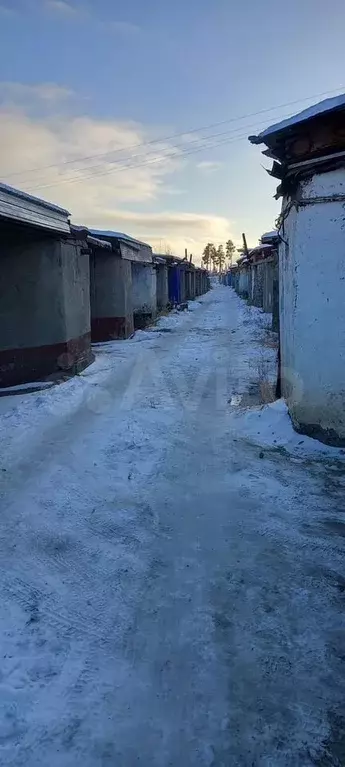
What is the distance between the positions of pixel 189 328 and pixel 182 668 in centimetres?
1854

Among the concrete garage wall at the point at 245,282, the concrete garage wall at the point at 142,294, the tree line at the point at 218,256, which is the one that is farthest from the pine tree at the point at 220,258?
the concrete garage wall at the point at 142,294

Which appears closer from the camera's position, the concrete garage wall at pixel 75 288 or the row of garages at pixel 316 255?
the row of garages at pixel 316 255

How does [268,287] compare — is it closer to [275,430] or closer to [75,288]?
[75,288]

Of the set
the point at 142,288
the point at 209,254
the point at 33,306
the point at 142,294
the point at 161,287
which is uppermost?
the point at 209,254

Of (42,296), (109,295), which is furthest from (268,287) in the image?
(42,296)

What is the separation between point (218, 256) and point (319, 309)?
153 metres

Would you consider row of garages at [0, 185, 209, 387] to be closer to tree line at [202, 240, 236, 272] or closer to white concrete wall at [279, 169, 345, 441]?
white concrete wall at [279, 169, 345, 441]

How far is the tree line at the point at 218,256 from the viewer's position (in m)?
150

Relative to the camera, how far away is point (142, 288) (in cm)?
2106

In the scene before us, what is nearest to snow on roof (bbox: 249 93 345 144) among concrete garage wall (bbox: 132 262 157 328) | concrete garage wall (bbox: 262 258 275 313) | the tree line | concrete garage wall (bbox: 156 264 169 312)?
concrete garage wall (bbox: 132 262 157 328)

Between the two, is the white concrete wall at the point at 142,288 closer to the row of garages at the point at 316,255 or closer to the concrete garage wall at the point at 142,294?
the concrete garage wall at the point at 142,294

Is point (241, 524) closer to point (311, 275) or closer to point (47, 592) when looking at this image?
point (47, 592)

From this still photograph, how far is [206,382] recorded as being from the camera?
9891mm

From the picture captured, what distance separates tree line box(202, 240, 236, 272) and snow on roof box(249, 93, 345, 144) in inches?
5832
